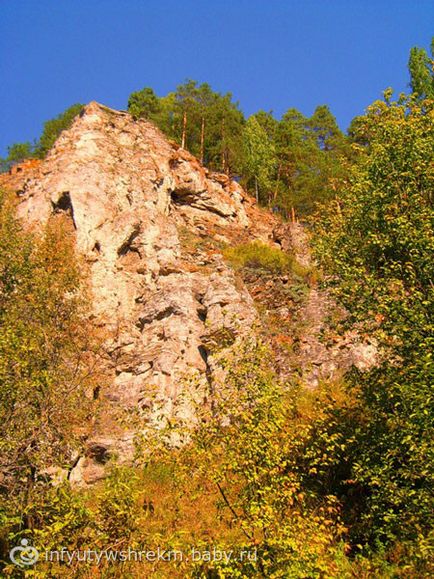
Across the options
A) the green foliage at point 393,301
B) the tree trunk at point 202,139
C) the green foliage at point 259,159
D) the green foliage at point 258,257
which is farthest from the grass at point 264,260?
the tree trunk at point 202,139

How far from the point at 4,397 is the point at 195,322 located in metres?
12.0

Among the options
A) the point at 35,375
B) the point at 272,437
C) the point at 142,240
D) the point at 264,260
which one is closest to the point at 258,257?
the point at 264,260

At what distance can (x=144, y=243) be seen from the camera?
28.0m

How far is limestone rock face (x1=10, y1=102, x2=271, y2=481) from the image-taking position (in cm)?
2077

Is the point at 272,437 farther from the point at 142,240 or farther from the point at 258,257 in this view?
the point at 258,257

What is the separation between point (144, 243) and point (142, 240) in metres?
0.26

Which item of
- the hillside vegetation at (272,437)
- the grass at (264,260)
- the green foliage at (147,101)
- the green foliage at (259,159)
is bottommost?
the hillside vegetation at (272,437)

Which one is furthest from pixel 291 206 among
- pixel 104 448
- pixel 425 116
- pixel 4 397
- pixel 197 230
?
pixel 4 397

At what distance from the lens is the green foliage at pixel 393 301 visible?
31.8 feet

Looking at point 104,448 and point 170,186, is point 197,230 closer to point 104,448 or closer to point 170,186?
point 170,186

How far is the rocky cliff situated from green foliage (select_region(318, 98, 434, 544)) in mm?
4709

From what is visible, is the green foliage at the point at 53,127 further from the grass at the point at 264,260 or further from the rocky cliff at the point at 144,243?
the grass at the point at 264,260

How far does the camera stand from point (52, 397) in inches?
517

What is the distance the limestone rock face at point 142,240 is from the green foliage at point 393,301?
4.59m
